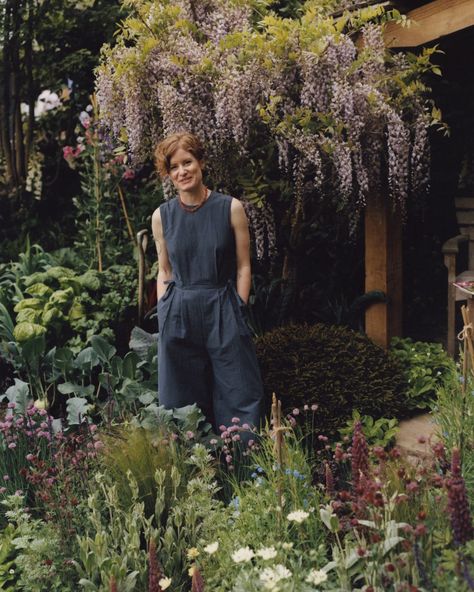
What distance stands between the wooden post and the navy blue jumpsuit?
140 cm

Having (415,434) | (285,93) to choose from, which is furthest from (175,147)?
(415,434)

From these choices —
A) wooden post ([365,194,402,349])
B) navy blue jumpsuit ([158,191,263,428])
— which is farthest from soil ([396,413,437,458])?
navy blue jumpsuit ([158,191,263,428])

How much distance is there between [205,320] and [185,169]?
2.37ft

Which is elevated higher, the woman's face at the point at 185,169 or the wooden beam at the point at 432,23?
the wooden beam at the point at 432,23

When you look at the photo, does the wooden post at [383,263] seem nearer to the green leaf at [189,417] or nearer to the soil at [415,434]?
the soil at [415,434]

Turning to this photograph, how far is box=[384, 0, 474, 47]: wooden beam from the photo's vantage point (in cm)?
471

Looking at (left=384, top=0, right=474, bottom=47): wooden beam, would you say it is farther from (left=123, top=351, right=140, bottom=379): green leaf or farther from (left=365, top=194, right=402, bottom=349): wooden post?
(left=123, top=351, right=140, bottom=379): green leaf

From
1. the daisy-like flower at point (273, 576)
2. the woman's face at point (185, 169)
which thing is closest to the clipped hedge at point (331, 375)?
the woman's face at point (185, 169)

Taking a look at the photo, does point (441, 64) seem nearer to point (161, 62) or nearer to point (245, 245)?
point (161, 62)

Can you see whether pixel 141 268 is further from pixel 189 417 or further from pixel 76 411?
pixel 189 417

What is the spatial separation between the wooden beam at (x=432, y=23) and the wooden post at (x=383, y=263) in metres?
0.93

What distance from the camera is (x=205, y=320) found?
407 cm

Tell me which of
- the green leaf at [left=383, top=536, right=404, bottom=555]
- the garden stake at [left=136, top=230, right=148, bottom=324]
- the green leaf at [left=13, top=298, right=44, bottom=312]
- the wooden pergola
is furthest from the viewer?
the green leaf at [left=13, top=298, right=44, bottom=312]

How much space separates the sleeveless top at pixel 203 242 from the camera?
4012 mm
